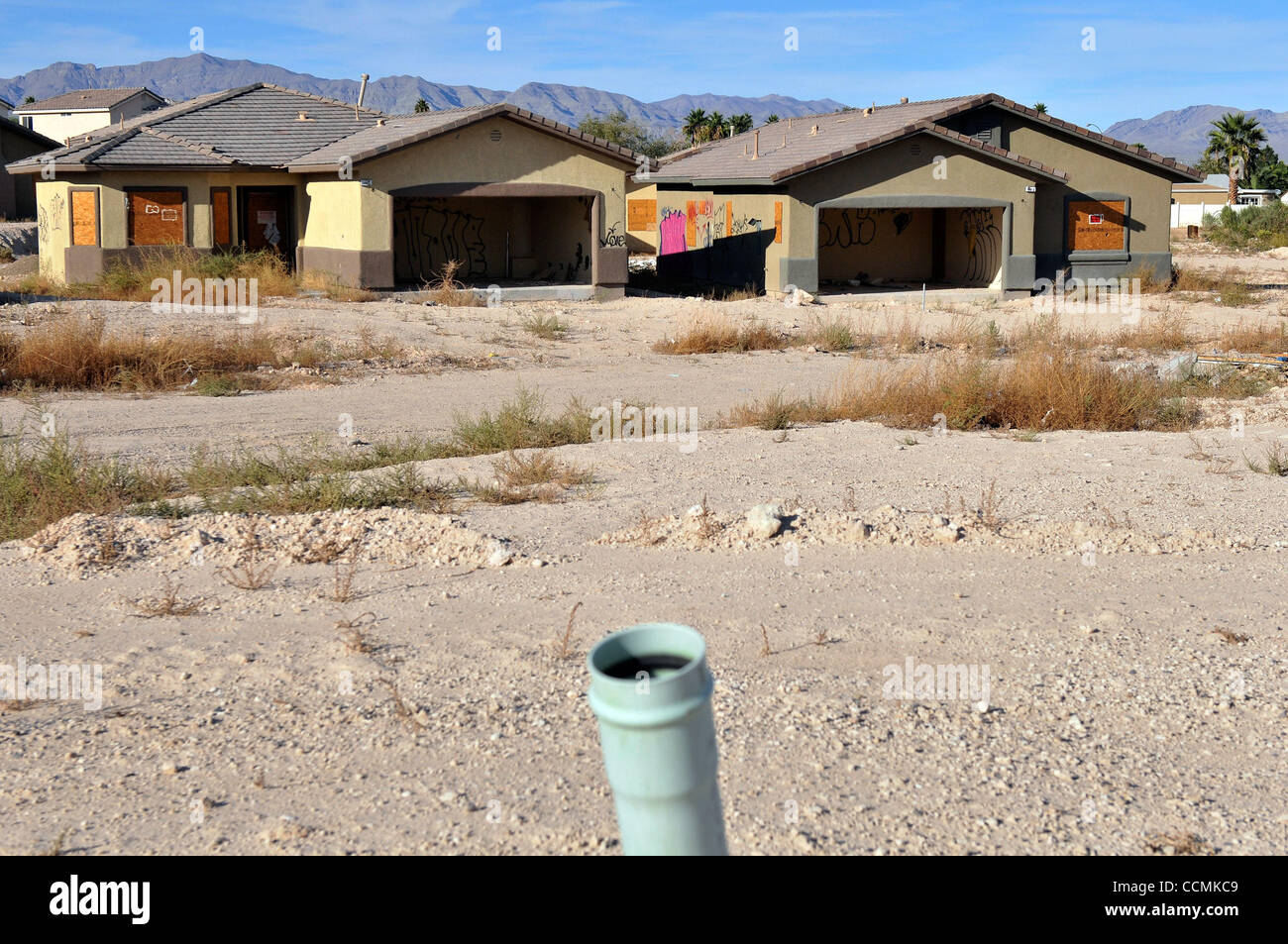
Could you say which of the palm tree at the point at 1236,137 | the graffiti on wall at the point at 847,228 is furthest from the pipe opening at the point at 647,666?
the palm tree at the point at 1236,137

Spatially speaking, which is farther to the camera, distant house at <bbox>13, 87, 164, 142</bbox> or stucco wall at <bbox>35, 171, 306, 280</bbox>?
distant house at <bbox>13, 87, 164, 142</bbox>

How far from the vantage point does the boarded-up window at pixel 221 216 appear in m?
28.8

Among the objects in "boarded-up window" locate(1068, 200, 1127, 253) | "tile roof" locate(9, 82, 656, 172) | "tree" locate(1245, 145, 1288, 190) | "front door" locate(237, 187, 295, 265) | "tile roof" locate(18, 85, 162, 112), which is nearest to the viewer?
"tile roof" locate(9, 82, 656, 172)

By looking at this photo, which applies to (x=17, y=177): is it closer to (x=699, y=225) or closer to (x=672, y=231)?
Result: (x=672, y=231)

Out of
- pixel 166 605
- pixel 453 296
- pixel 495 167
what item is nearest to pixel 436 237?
pixel 495 167

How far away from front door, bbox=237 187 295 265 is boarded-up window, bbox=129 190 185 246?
1611mm

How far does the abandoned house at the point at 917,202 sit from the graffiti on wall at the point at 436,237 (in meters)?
4.55

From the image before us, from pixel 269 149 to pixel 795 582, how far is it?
25.1 meters

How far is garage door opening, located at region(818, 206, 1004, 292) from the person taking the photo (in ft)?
108

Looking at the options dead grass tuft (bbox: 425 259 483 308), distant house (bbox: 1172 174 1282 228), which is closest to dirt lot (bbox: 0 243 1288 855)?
dead grass tuft (bbox: 425 259 483 308)

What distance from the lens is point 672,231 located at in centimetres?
3575

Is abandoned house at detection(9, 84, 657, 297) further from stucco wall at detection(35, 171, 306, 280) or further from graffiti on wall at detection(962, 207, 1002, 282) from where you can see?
graffiti on wall at detection(962, 207, 1002, 282)

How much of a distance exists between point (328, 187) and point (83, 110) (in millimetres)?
51917

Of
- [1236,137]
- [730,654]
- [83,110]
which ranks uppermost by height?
[83,110]
